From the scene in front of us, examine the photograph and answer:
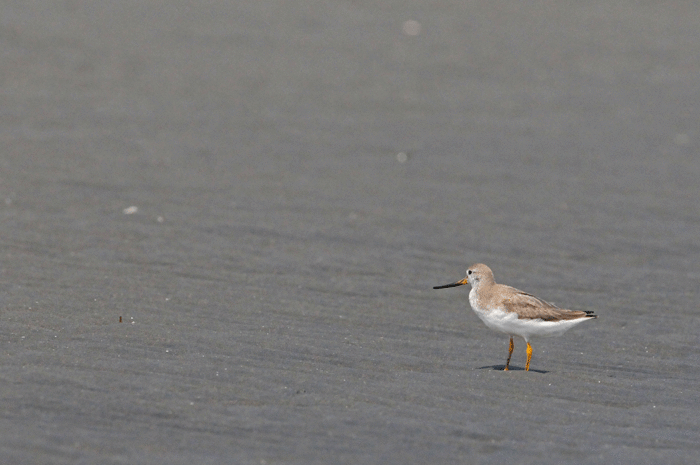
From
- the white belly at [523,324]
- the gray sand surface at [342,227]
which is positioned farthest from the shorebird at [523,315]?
the gray sand surface at [342,227]

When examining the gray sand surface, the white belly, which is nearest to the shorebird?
the white belly

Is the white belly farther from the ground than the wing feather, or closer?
closer

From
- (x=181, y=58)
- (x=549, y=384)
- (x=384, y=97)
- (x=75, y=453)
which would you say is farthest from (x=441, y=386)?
(x=181, y=58)

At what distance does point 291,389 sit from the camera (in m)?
6.62

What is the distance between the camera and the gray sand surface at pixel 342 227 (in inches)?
Result: 244

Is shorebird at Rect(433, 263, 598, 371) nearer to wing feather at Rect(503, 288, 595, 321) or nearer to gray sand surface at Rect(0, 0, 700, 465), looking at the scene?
wing feather at Rect(503, 288, 595, 321)

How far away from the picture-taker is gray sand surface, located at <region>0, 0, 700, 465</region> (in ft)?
20.3

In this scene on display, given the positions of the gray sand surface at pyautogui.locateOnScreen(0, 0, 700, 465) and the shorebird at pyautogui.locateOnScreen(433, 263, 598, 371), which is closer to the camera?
the gray sand surface at pyautogui.locateOnScreen(0, 0, 700, 465)

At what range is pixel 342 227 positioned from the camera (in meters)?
11.0

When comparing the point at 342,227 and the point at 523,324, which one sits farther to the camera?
the point at 342,227

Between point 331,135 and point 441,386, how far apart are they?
24.7ft

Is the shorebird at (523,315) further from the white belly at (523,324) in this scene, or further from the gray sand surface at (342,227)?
the gray sand surface at (342,227)

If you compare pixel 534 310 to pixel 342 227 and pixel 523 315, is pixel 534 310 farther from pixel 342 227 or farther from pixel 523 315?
pixel 342 227

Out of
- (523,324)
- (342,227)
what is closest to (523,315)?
(523,324)
